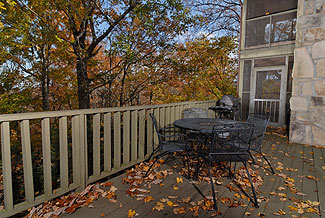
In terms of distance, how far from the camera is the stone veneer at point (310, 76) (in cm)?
380

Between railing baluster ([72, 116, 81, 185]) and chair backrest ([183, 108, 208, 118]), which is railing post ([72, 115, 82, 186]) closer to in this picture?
railing baluster ([72, 116, 81, 185])

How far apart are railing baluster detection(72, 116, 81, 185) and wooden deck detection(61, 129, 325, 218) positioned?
1.22 ft

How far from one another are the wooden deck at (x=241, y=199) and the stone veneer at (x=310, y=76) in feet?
4.27

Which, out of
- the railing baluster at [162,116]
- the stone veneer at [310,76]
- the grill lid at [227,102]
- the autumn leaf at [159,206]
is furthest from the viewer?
the grill lid at [227,102]

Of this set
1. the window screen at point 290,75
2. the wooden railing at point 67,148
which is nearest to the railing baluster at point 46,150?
the wooden railing at point 67,148

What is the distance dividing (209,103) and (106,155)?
3918mm

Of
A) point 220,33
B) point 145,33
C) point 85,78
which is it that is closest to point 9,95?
point 85,78

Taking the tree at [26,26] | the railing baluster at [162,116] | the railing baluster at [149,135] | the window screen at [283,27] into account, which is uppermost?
the window screen at [283,27]

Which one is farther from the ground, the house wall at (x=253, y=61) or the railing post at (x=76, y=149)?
the house wall at (x=253, y=61)

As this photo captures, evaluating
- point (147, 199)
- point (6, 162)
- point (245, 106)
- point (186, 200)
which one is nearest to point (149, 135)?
point (147, 199)

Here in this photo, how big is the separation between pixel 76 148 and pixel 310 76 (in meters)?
4.65

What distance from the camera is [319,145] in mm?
3914

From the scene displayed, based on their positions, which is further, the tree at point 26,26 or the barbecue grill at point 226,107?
the barbecue grill at point 226,107

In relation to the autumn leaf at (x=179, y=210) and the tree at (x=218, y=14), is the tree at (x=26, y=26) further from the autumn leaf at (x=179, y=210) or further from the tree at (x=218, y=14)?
the tree at (x=218, y=14)
